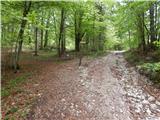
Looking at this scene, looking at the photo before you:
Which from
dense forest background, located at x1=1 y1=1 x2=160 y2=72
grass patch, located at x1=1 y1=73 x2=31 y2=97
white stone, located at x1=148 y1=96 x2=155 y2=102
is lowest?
white stone, located at x1=148 y1=96 x2=155 y2=102

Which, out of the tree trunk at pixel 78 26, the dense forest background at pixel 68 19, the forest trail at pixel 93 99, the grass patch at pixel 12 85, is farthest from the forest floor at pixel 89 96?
the tree trunk at pixel 78 26

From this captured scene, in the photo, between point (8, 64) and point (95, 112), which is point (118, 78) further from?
point (8, 64)

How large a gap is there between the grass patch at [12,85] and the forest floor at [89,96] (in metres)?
0.43

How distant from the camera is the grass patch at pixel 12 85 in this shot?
941 centimetres

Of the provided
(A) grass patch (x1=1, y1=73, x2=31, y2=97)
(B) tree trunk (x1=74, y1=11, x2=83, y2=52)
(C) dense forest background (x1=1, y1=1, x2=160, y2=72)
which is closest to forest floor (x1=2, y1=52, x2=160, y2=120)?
(A) grass patch (x1=1, y1=73, x2=31, y2=97)

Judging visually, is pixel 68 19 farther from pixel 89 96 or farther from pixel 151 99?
pixel 151 99

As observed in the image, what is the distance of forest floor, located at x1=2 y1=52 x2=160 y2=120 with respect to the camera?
23.6ft

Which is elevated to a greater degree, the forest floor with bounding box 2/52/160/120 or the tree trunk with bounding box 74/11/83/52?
the tree trunk with bounding box 74/11/83/52

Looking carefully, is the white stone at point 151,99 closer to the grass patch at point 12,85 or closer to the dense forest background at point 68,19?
the dense forest background at point 68,19

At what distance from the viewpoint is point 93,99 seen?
27.0 feet

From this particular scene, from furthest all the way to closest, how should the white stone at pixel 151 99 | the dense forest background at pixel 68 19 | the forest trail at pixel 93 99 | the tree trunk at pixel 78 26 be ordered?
1. the tree trunk at pixel 78 26
2. the dense forest background at pixel 68 19
3. the white stone at pixel 151 99
4. the forest trail at pixel 93 99

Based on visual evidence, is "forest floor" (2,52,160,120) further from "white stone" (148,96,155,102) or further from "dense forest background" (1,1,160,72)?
"dense forest background" (1,1,160,72)

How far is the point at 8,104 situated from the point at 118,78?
19.4 feet

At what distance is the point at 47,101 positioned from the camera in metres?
8.12
